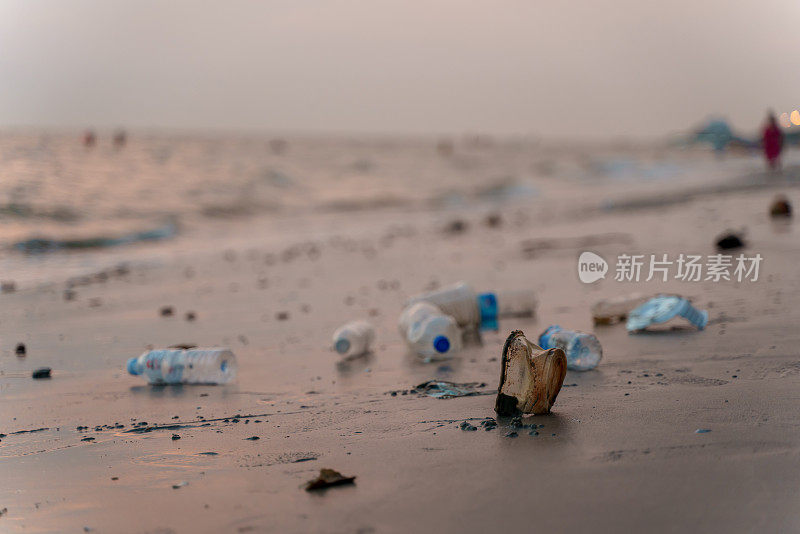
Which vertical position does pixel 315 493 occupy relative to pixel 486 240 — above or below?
below

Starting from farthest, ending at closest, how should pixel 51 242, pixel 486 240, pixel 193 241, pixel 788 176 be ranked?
1. pixel 788 176
2. pixel 193 241
3. pixel 51 242
4. pixel 486 240

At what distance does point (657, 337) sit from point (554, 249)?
434 centimetres

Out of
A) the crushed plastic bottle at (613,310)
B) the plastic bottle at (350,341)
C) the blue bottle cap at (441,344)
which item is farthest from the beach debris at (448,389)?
the crushed plastic bottle at (613,310)

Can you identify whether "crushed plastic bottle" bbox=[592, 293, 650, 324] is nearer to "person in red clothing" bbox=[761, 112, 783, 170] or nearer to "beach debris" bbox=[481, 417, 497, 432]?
"beach debris" bbox=[481, 417, 497, 432]

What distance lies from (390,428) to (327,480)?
594 millimetres

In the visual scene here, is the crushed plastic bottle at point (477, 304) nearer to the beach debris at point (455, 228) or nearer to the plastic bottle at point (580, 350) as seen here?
the plastic bottle at point (580, 350)

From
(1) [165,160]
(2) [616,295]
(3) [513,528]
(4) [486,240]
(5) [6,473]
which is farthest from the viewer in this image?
(1) [165,160]

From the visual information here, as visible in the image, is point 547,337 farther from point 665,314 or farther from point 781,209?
point 781,209

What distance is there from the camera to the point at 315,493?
224cm

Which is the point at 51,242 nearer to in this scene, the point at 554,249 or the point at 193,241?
the point at 193,241

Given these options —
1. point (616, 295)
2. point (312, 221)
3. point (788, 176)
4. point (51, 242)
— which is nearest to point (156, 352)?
point (616, 295)

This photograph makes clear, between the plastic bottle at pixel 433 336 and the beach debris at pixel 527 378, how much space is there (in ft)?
3.76

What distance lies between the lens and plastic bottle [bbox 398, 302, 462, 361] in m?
4.00

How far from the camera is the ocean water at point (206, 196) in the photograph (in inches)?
444
